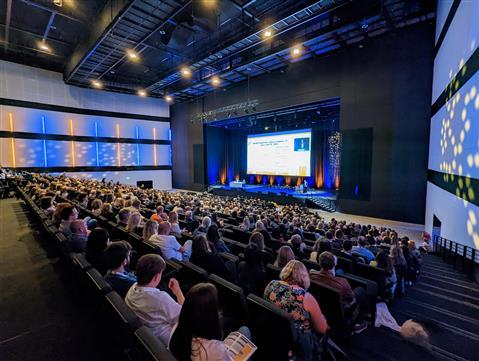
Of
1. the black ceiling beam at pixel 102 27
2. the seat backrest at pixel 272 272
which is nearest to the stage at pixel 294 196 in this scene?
the seat backrest at pixel 272 272

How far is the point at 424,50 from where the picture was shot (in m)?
8.93

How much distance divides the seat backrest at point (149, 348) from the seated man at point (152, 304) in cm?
20

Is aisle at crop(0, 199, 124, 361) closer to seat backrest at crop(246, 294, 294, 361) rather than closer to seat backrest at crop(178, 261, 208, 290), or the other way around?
seat backrest at crop(178, 261, 208, 290)

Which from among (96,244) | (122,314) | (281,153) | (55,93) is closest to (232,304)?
(122,314)

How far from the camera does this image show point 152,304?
149 cm

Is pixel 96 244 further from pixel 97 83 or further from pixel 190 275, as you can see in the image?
pixel 97 83

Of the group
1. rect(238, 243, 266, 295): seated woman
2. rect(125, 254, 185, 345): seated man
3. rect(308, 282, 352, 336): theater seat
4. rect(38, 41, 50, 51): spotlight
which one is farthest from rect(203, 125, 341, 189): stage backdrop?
rect(125, 254, 185, 345): seated man

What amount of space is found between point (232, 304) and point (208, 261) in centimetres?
69

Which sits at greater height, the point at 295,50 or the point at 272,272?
the point at 295,50

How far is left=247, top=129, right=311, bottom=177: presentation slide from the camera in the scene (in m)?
16.2

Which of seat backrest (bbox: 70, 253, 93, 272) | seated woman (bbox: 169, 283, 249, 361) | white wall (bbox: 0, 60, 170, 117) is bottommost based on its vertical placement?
seat backrest (bbox: 70, 253, 93, 272)

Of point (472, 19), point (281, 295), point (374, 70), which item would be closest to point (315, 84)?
point (374, 70)

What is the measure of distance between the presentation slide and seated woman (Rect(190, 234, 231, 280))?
573 inches

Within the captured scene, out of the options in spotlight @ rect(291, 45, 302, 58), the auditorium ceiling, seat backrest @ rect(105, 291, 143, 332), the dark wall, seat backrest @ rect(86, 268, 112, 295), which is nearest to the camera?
seat backrest @ rect(105, 291, 143, 332)
